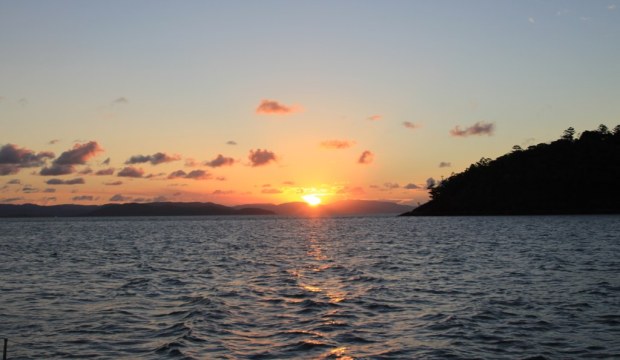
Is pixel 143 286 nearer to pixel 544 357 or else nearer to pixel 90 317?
pixel 90 317

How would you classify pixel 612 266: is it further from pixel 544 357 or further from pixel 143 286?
pixel 143 286

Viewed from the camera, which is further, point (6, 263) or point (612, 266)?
point (6, 263)

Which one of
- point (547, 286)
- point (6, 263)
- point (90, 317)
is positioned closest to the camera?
point (90, 317)

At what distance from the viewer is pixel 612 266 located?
48.5 m

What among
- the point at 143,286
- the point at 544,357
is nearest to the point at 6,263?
the point at 143,286

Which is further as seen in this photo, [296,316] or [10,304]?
[10,304]

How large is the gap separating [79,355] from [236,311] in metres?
9.95

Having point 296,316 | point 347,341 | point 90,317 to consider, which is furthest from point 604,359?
point 90,317

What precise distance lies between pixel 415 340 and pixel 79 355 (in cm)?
1323

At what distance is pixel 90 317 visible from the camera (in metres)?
28.3

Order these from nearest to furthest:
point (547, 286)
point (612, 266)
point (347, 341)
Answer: point (347, 341) → point (547, 286) → point (612, 266)

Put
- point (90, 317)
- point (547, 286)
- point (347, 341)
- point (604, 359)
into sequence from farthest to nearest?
1. point (547, 286)
2. point (90, 317)
3. point (347, 341)
4. point (604, 359)

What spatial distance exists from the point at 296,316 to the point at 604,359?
46.3 ft

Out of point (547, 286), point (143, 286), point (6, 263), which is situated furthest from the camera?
point (6, 263)
